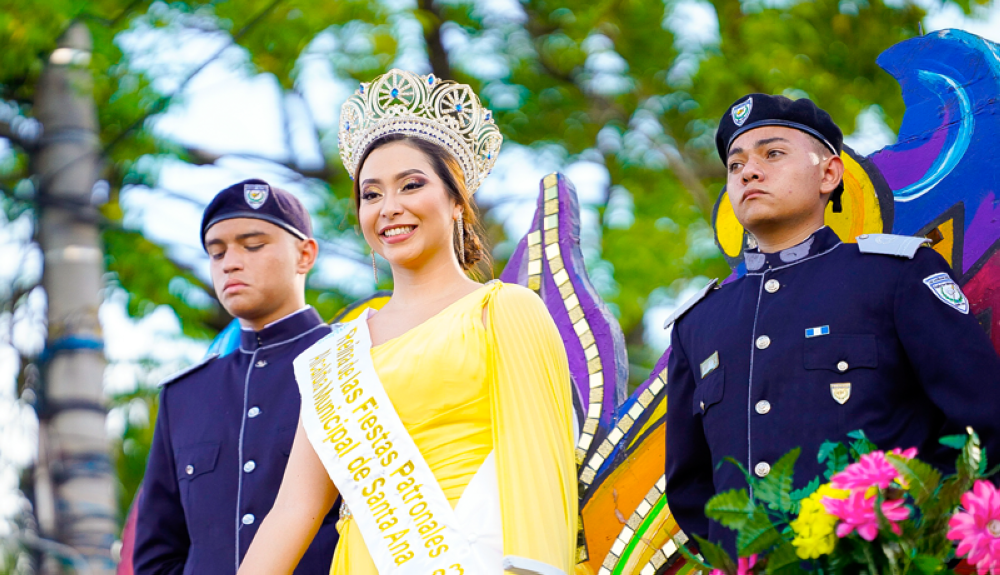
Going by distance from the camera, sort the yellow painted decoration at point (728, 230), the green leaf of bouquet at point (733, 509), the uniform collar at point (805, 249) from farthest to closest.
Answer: the yellow painted decoration at point (728, 230)
the uniform collar at point (805, 249)
the green leaf of bouquet at point (733, 509)

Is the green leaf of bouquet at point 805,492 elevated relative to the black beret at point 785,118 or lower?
lower

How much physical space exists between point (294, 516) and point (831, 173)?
1.69m

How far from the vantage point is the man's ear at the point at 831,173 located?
3.34m

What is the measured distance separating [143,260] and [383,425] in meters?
5.69

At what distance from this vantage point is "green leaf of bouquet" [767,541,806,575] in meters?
2.53

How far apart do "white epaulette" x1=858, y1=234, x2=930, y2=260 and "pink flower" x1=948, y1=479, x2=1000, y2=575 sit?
820 millimetres

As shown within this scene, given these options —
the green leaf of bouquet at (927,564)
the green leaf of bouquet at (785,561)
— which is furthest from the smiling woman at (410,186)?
the green leaf of bouquet at (927,564)

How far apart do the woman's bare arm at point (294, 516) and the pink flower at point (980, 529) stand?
1683 mm

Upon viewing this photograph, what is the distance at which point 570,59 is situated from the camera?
33.4 feet

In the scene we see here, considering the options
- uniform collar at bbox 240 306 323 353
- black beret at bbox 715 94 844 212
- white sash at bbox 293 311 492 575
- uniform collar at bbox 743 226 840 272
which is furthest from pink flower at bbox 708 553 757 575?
uniform collar at bbox 240 306 323 353

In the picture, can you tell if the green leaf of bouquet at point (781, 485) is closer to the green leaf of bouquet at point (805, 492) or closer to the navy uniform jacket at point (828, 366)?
the green leaf of bouquet at point (805, 492)

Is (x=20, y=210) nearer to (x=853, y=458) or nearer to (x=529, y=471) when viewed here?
(x=529, y=471)

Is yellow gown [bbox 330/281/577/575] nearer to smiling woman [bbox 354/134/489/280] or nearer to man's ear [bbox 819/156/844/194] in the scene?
smiling woman [bbox 354/134/489/280]

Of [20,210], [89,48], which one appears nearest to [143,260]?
[20,210]
